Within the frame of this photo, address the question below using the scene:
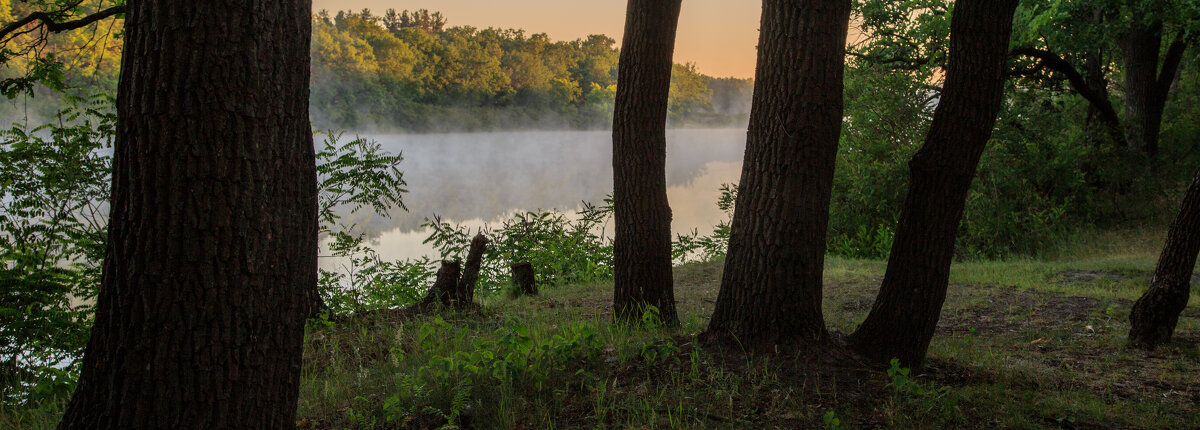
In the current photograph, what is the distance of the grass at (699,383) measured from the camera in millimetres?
3527

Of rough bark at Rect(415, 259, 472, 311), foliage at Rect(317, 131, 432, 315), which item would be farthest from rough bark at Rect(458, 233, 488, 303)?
foliage at Rect(317, 131, 432, 315)

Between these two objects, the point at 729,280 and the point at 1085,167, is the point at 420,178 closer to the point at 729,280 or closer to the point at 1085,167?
the point at 1085,167

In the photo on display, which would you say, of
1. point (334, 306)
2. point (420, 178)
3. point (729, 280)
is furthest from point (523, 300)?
point (420, 178)

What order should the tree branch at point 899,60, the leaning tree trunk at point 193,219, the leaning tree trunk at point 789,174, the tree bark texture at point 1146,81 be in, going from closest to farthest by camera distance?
the leaning tree trunk at point 193,219 < the leaning tree trunk at point 789,174 < the tree branch at point 899,60 < the tree bark texture at point 1146,81

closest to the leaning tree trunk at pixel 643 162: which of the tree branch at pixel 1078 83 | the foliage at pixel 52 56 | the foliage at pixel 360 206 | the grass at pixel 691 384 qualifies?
the grass at pixel 691 384

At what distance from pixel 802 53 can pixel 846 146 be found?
35.5 ft

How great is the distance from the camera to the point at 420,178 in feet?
85.6

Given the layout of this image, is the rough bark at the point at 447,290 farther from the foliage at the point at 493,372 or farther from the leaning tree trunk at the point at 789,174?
the leaning tree trunk at the point at 789,174

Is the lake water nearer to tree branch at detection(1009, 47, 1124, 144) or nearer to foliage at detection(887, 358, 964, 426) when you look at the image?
tree branch at detection(1009, 47, 1124, 144)

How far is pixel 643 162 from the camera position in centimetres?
580

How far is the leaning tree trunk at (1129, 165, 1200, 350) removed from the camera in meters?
5.40

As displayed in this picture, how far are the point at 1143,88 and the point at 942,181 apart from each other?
40.4 feet

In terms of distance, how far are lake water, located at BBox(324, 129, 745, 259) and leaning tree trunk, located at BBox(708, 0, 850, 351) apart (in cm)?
1145

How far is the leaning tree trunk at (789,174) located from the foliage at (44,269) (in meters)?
3.77
